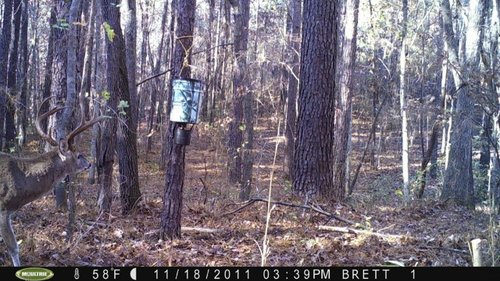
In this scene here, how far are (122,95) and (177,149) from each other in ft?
8.77

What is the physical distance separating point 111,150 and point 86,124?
7.54 feet

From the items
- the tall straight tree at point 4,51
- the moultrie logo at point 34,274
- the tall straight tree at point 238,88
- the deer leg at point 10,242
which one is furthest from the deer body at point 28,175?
the tall straight tree at point 4,51

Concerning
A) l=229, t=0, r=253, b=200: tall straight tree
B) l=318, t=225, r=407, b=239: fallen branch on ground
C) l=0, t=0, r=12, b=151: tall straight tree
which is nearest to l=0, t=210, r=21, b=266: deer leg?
l=318, t=225, r=407, b=239: fallen branch on ground

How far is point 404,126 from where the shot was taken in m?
14.7

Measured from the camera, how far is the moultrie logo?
189 inches

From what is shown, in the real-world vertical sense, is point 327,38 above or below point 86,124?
above

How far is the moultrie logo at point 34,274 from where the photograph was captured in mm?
4809

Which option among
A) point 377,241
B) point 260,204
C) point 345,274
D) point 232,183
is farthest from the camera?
point 232,183

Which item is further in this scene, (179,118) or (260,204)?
(260,204)

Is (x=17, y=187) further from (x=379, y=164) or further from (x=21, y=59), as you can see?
(x=379, y=164)

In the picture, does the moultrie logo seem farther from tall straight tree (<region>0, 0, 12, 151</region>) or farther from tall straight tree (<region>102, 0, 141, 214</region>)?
tall straight tree (<region>0, 0, 12, 151</region>)

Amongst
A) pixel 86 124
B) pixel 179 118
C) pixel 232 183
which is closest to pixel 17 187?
pixel 86 124

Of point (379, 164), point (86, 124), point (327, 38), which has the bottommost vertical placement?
point (379, 164)

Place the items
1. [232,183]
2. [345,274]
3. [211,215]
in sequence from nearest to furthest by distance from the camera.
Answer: [345,274] < [211,215] < [232,183]
